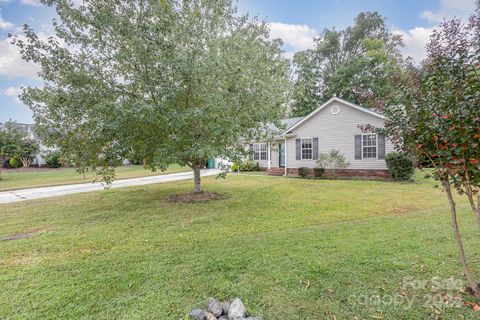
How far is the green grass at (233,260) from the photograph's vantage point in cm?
280

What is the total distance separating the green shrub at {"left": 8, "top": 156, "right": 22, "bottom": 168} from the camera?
2572cm

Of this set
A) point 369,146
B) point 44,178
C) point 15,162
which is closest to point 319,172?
point 369,146

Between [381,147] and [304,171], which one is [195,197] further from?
[381,147]

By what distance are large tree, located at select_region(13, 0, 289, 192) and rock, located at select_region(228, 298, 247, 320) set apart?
4866mm

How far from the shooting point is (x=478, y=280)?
124 inches

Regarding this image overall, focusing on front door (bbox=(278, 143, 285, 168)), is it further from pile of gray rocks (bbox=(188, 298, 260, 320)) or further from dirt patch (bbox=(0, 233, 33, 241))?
pile of gray rocks (bbox=(188, 298, 260, 320))

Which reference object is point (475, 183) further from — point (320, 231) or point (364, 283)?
point (320, 231)

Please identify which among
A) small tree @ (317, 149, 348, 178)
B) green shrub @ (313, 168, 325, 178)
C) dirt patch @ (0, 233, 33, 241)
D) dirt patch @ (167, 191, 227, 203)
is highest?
small tree @ (317, 149, 348, 178)

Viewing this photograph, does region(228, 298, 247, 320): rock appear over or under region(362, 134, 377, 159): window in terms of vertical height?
under

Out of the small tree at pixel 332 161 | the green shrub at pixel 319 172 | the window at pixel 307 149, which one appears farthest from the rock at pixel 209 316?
the window at pixel 307 149

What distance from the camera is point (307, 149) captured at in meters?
16.3

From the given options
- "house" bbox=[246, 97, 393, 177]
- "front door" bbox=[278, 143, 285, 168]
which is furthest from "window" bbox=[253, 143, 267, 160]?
"house" bbox=[246, 97, 393, 177]

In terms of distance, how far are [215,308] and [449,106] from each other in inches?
127

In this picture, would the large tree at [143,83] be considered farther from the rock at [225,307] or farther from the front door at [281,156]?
the front door at [281,156]
